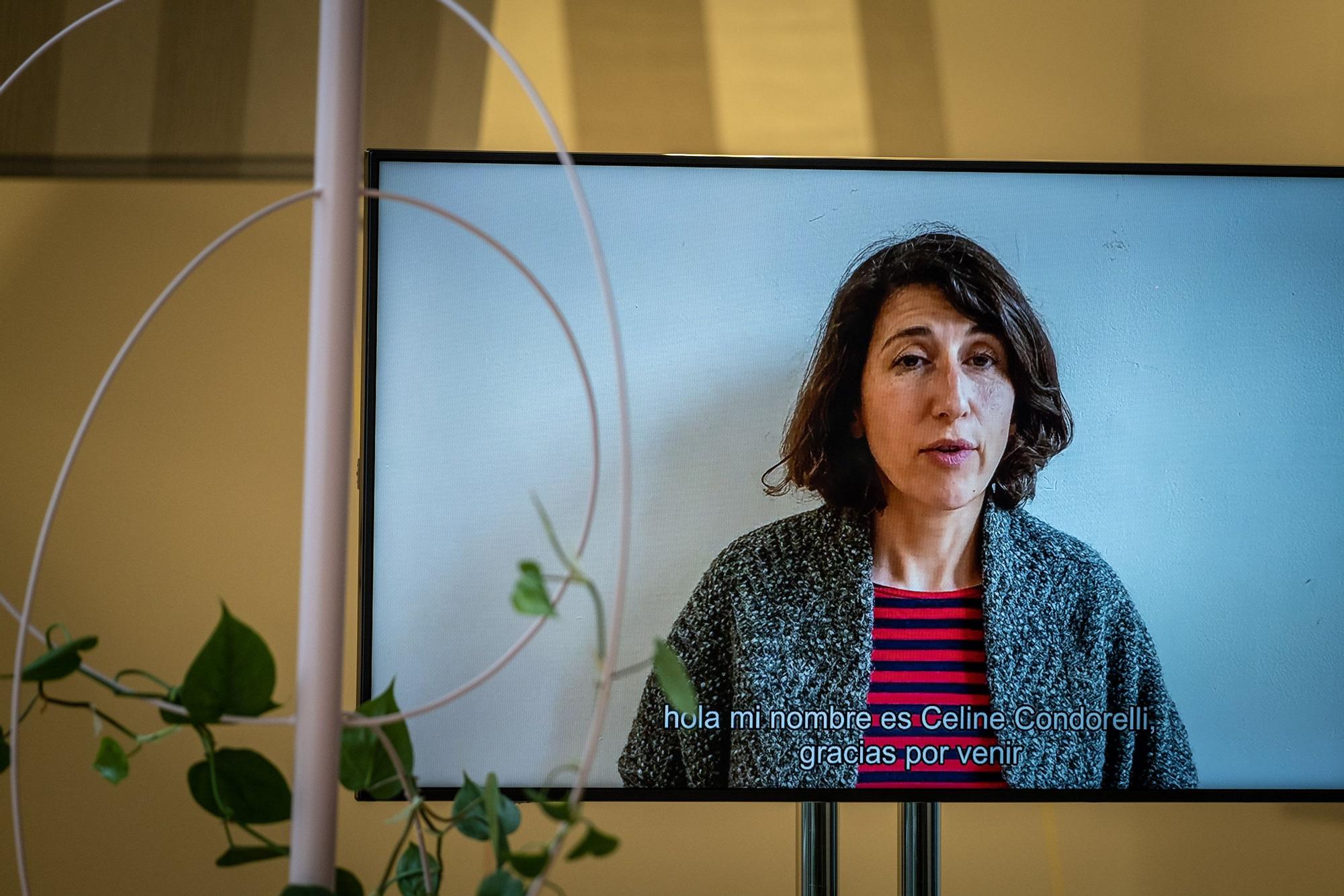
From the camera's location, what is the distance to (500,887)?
579 millimetres

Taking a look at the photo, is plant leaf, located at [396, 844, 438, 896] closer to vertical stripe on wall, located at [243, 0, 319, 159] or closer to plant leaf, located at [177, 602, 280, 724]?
plant leaf, located at [177, 602, 280, 724]

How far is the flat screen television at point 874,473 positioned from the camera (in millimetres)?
1414

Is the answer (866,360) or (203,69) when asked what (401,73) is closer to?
(203,69)

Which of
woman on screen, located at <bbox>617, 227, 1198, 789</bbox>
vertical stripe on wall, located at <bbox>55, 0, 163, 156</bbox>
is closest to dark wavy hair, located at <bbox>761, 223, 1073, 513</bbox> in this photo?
woman on screen, located at <bbox>617, 227, 1198, 789</bbox>

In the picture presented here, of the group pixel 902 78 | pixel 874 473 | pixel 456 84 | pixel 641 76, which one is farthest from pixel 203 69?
pixel 874 473

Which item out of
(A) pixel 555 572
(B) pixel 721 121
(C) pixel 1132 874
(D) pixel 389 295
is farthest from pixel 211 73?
(C) pixel 1132 874

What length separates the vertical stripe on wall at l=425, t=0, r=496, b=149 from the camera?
5.00 feet

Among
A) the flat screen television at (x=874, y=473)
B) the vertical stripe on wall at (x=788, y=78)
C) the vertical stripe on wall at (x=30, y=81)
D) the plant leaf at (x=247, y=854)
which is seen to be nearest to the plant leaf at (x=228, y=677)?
the plant leaf at (x=247, y=854)

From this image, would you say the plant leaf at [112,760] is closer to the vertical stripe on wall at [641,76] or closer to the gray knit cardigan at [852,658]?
the gray knit cardigan at [852,658]

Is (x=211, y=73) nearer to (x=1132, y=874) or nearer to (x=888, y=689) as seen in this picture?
(x=888, y=689)

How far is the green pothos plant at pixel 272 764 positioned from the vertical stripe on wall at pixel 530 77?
3.34 feet

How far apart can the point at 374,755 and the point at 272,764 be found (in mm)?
72

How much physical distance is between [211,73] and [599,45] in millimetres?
588

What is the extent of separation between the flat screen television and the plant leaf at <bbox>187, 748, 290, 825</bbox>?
76 cm
